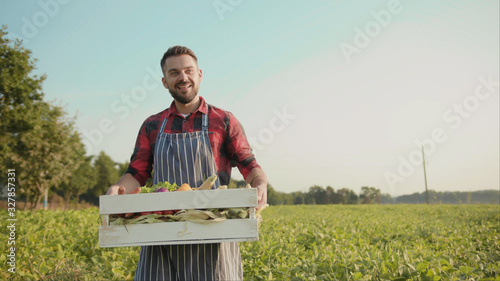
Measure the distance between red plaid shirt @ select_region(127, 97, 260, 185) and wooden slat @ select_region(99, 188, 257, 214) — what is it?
0.67m

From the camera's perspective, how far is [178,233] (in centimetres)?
186

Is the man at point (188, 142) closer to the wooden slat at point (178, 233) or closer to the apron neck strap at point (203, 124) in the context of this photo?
the apron neck strap at point (203, 124)

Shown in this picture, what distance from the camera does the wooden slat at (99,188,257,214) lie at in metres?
1.84

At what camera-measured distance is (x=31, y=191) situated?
77.8 ft

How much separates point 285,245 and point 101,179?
1724 inches

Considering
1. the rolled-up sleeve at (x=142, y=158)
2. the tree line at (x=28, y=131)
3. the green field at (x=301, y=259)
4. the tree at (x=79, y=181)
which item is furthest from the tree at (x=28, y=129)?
the rolled-up sleeve at (x=142, y=158)

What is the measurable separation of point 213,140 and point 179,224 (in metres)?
0.82

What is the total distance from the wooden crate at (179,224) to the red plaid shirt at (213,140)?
68cm

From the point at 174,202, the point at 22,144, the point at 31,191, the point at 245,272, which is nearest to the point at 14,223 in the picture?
the point at 245,272

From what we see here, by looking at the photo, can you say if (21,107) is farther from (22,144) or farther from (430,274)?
(430,274)

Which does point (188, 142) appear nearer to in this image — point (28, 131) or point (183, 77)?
point (183, 77)

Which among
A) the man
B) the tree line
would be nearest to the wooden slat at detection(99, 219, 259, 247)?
the man

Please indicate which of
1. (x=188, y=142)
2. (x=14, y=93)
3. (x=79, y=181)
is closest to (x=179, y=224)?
(x=188, y=142)

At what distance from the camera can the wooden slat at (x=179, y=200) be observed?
Answer: 184cm
